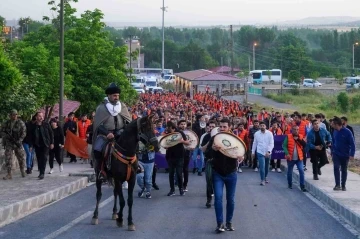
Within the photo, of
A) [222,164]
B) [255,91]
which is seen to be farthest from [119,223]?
[255,91]

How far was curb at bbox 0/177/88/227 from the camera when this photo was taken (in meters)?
15.1

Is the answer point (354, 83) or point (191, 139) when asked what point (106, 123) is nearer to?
point (191, 139)

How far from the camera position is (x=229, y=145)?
13930 mm

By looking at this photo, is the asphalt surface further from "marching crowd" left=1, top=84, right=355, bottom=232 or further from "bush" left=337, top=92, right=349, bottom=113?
"bush" left=337, top=92, right=349, bottom=113

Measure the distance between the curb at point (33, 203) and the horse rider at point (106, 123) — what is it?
6.42ft

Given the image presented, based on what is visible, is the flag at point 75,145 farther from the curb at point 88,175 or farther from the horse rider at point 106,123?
the horse rider at point 106,123

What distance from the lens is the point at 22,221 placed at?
14945 mm

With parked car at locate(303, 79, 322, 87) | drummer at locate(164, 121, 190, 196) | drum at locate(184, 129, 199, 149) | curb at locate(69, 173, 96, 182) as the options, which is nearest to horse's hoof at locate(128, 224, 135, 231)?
drummer at locate(164, 121, 190, 196)

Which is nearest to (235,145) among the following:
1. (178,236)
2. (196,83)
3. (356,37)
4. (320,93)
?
(178,236)

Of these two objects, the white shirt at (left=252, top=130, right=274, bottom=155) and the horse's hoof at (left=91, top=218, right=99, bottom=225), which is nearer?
the horse's hoof at (left=91, top=218, right=99, bottom=225)

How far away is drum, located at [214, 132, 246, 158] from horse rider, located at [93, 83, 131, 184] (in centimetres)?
194

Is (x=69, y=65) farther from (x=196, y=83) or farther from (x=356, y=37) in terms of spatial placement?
(x=356, y=37)

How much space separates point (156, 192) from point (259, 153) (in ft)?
12.3

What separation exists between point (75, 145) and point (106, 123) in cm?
1469
